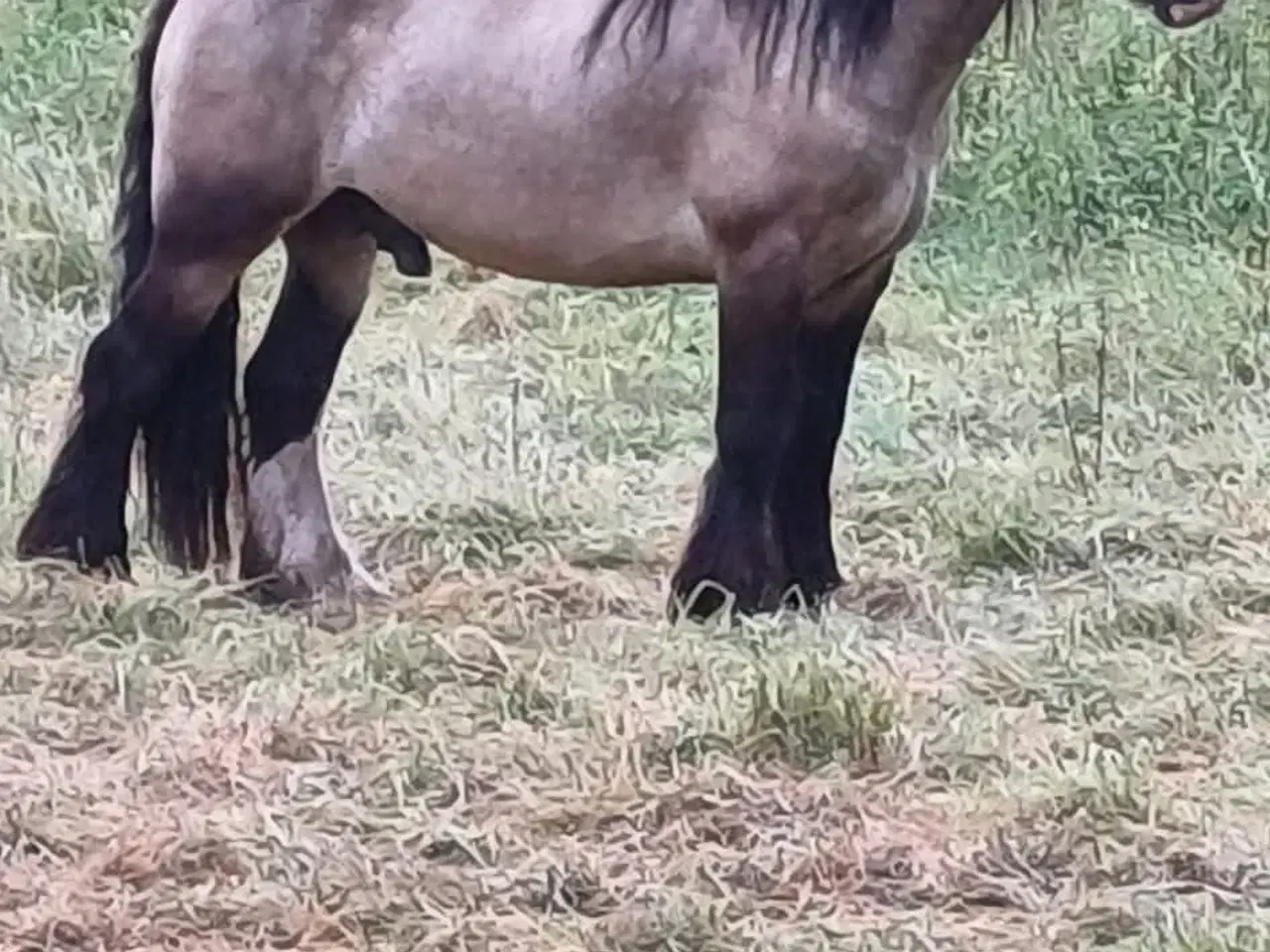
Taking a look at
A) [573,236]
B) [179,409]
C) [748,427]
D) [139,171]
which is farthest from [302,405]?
[748,427]

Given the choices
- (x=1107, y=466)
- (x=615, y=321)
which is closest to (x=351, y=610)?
(x=1107, y=466)

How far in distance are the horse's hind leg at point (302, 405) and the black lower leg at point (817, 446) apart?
68 cm

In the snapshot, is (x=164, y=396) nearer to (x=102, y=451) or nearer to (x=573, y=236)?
(x=102, y=451)

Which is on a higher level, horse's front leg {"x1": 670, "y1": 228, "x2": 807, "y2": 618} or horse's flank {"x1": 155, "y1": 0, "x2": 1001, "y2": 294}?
horse's flank {"x1": 155, "y1": 0, "x2": 1001, "y2": 294}

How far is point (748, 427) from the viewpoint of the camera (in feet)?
12.9

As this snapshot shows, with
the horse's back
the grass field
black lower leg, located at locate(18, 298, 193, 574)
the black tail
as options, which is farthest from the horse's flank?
the grass field

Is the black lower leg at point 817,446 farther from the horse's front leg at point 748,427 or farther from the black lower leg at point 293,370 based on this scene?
the black lower leg at point 293,370

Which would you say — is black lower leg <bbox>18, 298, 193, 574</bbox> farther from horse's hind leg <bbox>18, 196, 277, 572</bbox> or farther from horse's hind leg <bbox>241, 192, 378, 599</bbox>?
horse's hind leg <bbox>241, 192, 378, 599</bbox>

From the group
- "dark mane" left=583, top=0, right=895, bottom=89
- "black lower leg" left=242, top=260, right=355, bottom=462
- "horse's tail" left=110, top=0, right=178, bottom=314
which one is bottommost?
"black lower leg" left=242, top=260, right=355, bottom=462

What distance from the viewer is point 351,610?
415 cm

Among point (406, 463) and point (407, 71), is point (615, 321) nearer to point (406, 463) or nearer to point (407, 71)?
point (406, 463)

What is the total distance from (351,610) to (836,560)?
2.64ft

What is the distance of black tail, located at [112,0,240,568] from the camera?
4152 millimetres

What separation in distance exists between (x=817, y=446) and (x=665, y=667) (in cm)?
55
